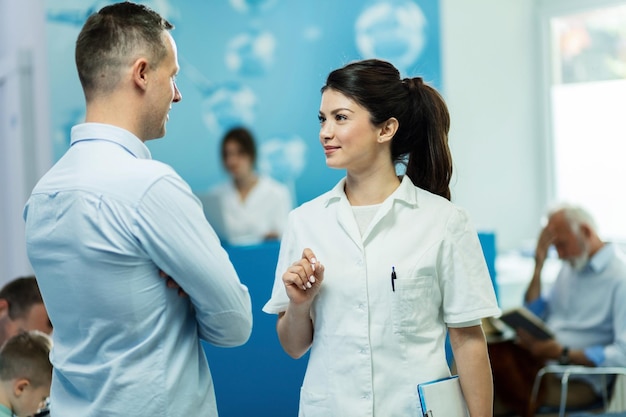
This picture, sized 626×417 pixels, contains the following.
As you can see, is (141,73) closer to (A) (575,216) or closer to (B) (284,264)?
(B) (284,264)

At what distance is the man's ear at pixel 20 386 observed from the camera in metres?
2.58

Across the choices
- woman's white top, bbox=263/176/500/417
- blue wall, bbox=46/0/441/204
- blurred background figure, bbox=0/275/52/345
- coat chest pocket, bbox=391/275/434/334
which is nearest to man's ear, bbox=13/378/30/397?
blurred background figure, bbox=0/275/52/345

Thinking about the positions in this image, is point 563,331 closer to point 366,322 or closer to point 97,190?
point 366,322

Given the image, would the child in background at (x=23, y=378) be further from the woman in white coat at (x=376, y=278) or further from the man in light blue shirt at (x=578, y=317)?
the man in light blue shirt at (x=578, y=317)

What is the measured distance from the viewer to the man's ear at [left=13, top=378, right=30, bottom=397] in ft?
8.48

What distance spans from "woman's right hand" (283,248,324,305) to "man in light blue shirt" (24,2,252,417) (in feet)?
0.47

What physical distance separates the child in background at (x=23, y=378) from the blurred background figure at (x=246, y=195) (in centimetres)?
338

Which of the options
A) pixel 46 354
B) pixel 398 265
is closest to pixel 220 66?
pixel 46 354

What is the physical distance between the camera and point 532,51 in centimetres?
736

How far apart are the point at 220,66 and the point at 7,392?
3938 millimetres

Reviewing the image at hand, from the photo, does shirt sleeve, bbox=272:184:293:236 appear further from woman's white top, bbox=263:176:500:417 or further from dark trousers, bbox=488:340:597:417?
woman's white top, bbox=263:176:500:417

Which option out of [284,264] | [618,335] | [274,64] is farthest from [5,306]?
[274,64]

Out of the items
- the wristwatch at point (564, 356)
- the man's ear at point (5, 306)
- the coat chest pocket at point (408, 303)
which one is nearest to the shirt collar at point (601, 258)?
the wristwatch at point (564, 356)

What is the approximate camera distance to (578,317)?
4.55 meters
